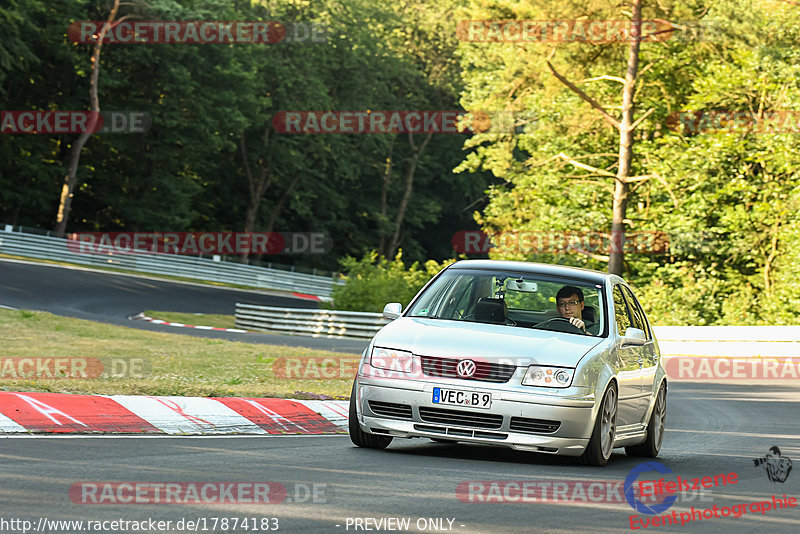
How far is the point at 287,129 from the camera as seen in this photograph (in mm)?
73062

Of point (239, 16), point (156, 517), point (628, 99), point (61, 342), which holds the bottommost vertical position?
point (61, 342)

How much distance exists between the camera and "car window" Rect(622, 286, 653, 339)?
11488 millimetres

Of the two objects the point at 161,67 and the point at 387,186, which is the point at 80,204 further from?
the point at 387,186

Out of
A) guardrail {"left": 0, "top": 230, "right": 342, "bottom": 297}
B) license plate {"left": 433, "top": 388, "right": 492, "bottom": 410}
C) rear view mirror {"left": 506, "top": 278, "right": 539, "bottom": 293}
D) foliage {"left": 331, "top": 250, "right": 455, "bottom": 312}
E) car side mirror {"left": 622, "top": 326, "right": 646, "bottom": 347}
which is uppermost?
rear view mirror {"left": 506, "top": 278, "right": 539, "bottom": 293}

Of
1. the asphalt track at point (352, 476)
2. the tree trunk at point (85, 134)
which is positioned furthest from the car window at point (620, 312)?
the tree trunk at point (85, 134)

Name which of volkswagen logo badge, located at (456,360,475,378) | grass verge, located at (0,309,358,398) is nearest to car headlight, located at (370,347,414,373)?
volkswagen logo badge, located at (456,360,475,378)

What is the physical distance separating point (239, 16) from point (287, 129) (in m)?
9.05

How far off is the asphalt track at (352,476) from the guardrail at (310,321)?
23.4 m

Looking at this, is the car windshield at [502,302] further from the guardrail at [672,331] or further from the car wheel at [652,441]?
the guardrail at [672,331]

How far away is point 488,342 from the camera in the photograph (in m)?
9.43

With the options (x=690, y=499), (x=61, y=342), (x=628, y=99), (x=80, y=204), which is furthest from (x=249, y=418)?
(x=80, y=204)

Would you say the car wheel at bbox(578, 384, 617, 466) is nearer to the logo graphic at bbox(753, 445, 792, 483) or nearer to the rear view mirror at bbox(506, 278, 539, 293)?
the rear view mirror at bbox(506, 278, 539, 293)

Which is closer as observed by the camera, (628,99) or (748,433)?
(748,433)

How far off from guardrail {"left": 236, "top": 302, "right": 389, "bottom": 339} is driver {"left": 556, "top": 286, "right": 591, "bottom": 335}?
23.8m
